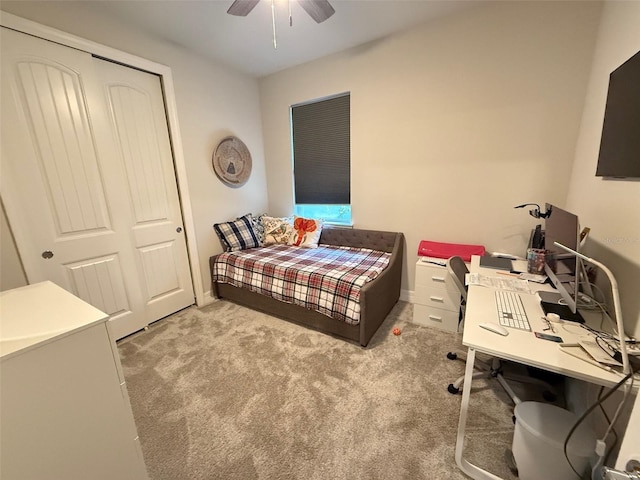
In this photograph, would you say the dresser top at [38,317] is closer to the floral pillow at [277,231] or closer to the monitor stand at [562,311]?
the monitor stand at [562,311]

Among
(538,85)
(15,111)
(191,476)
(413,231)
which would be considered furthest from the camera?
(413,231)

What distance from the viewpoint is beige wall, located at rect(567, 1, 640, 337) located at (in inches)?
45.4

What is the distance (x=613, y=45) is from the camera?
156cm

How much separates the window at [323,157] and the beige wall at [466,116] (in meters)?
0.13

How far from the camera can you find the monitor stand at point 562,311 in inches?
48.6

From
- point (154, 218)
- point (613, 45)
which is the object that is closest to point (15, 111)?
point (154, 218)

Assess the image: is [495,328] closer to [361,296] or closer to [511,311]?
[511,311]

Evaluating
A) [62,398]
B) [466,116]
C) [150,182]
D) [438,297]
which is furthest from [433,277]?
[150,182]

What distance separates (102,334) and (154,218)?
6.19ft

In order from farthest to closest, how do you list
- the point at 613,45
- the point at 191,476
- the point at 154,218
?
the point at 154,218 → the point at 613,45 → the point at 191,476

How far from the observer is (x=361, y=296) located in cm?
207

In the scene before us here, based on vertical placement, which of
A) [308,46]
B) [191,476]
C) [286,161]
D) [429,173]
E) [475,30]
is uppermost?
[308,46]

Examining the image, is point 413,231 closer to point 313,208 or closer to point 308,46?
point 313,208

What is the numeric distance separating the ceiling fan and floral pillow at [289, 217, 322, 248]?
2053 mm
